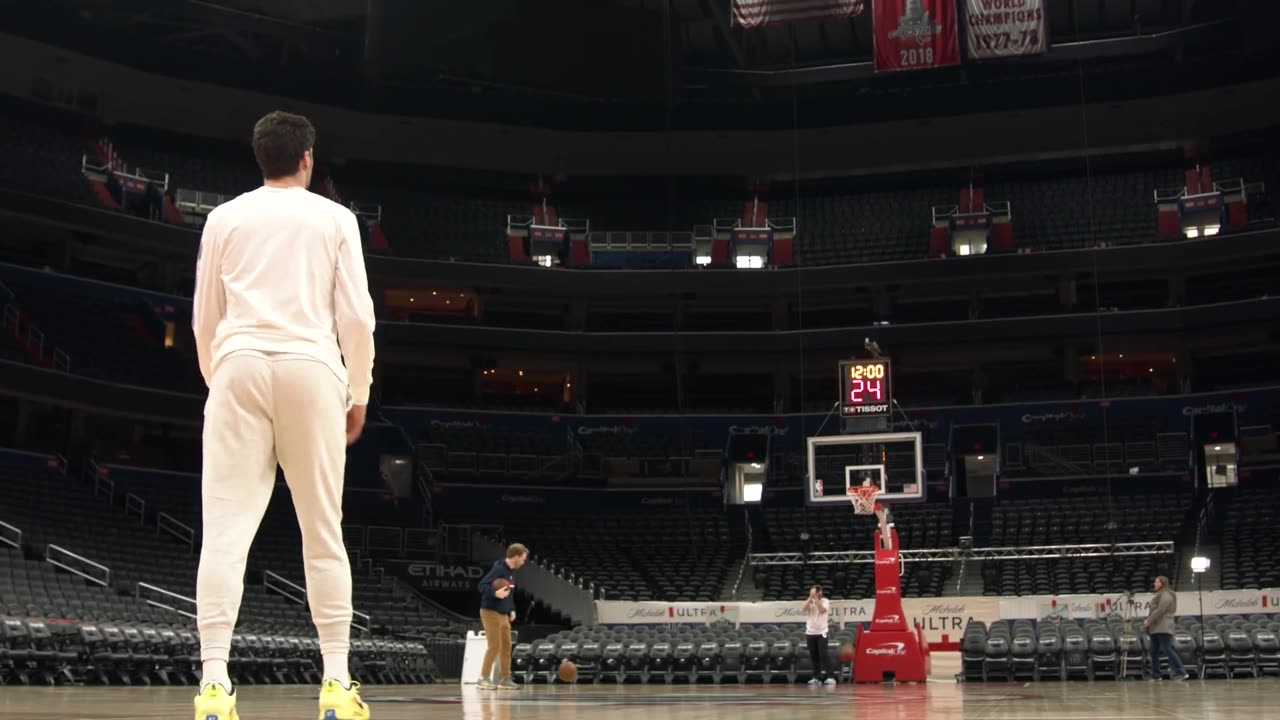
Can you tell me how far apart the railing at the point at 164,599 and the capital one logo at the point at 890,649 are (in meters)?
13.7

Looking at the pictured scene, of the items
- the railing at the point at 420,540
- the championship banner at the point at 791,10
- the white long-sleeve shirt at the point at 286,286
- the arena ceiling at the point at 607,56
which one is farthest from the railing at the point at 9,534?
the white long-sleeve shirt at the point at 286,286

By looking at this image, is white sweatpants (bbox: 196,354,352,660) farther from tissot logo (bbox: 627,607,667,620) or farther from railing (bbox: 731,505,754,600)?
railing (bbox: 731,505,754,600)

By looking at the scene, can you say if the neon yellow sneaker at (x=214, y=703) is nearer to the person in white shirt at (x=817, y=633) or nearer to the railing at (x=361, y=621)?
the person in white shirt at (x=817, y=633)

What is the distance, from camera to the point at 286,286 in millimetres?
4957

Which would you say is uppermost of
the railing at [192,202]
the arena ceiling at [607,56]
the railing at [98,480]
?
the arena ceiling at [607,56]

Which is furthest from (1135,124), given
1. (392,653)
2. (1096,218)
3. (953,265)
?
(392,653)

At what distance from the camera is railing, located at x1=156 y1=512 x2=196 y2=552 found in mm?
34312

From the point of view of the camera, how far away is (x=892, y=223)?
160 ft

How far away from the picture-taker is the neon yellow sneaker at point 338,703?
4.72m

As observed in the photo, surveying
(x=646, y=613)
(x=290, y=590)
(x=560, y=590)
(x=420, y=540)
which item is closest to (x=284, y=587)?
(x=290, y=590)

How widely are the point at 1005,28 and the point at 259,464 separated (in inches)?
1369

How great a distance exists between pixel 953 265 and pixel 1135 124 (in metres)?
8.58

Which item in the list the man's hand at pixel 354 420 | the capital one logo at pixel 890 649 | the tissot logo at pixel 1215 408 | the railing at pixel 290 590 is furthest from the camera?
the tissot logo at pixel 1215 408

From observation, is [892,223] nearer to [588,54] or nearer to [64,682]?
[588,54]
